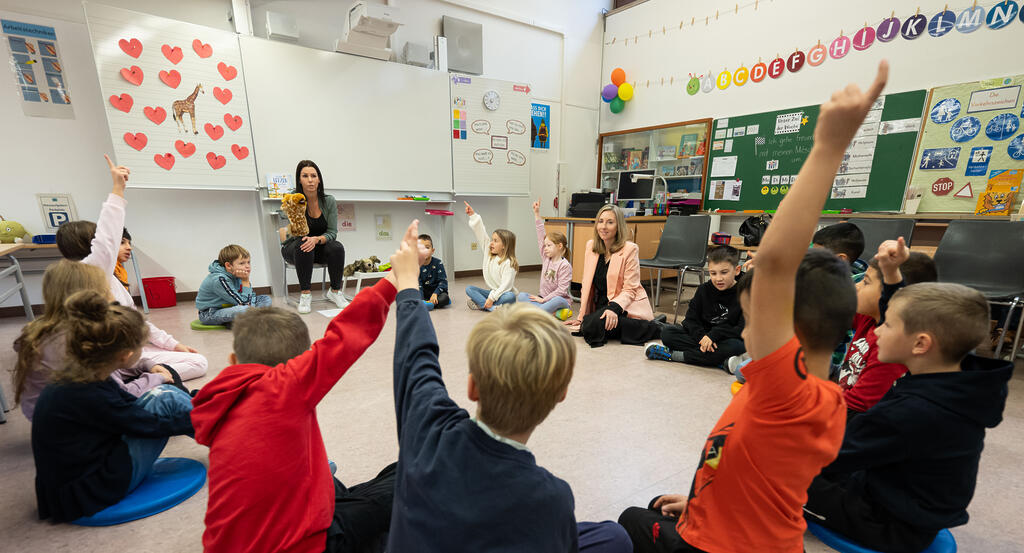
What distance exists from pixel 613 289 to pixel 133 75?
4.09 metres

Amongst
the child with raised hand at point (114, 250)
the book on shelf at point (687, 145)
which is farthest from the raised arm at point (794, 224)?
the book on shelf at point (687, 145)

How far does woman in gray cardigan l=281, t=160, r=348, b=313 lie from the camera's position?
3635mm

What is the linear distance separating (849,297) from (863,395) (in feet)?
3.03

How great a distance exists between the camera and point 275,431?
0.82m

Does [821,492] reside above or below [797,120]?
below

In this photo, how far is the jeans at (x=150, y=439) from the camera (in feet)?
4.18

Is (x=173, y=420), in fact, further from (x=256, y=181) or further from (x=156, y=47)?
(x=156, y=47)

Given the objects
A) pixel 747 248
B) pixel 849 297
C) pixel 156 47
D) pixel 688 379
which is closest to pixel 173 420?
pixel 849 297

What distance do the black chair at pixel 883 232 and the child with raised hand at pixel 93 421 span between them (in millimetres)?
4133

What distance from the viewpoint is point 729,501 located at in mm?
750

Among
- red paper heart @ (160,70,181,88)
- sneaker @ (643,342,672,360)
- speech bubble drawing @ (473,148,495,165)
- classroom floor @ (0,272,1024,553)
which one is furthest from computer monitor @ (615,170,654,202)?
red paper heart @ (160,70,181,88)

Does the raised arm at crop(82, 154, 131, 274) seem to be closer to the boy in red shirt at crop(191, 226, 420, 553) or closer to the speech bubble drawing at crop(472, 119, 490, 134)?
the boy in red shirt at crop(191, 226, 420, 553)

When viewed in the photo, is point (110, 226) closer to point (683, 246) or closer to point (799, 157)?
point (683, 246)

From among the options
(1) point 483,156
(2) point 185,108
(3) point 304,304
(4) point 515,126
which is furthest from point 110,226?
(4) point 515,126
